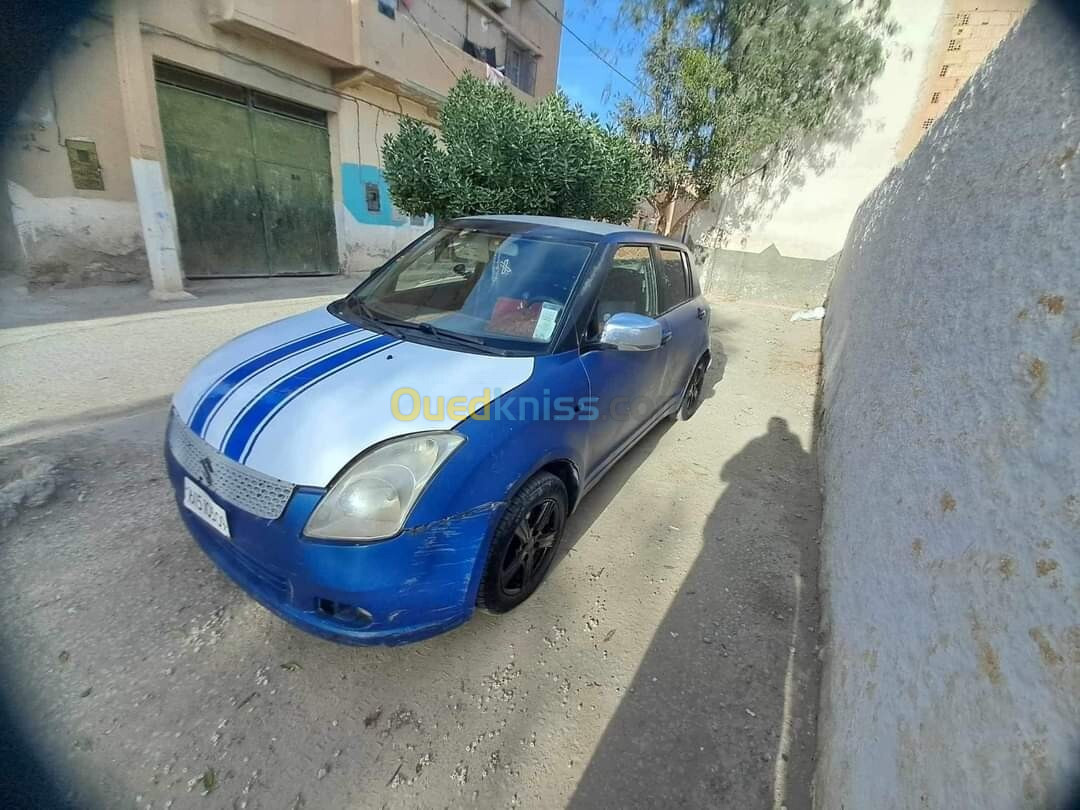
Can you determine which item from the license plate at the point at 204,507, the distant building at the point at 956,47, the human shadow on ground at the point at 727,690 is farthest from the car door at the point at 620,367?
the distant building at the point at 956,47

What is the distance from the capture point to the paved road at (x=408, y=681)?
4.94ft

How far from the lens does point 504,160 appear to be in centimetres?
590

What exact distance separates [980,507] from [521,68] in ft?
59.7

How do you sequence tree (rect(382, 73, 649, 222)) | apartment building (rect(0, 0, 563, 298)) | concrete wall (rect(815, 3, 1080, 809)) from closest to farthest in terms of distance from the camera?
concrete wall (rect(815, 3, 1080, 809)) < tree (rect(382, 73, 649, 222)) < apartment building (rect(0, 0, 563, 298))

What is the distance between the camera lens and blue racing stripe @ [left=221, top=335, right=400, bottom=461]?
1641mm

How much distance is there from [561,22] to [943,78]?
12591 mm

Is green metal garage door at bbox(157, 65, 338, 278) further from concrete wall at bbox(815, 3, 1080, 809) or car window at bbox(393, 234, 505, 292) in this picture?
concrete wall at bbox(815, 3, 1080, 809)

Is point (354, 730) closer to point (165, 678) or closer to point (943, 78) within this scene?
point (165, 678)

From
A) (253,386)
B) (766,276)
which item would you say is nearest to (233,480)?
(253,386)

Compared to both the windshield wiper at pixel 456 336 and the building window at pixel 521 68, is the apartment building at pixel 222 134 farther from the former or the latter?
the windshield wiper at pixel 456 336

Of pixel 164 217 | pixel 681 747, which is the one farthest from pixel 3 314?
pixel 681 747

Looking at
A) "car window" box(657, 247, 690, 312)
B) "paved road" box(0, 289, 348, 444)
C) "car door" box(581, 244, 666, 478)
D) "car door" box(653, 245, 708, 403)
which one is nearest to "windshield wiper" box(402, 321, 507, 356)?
"car door" box(581, 244, 666, 478)

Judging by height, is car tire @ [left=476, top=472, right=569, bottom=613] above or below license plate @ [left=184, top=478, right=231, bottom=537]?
below

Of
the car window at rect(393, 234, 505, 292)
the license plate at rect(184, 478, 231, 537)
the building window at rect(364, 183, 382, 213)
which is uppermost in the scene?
the building window at rect(364, 183, 382, 213)
